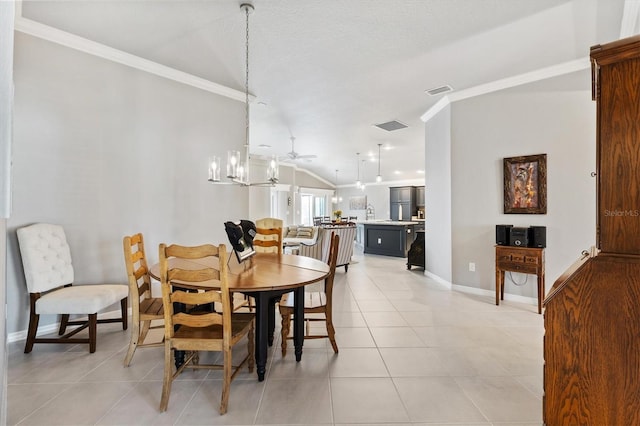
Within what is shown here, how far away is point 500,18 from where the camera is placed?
2.58m

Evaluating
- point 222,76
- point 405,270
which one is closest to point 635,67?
point 222,76

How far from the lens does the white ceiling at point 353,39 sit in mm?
2469

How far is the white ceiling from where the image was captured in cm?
247

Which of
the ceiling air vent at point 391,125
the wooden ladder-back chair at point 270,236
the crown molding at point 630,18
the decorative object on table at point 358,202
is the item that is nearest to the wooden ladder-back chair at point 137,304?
the wooden ladder-back chair at point 270,236

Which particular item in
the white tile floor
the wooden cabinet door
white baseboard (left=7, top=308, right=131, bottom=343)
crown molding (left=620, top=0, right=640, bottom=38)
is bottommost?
the white tile floor

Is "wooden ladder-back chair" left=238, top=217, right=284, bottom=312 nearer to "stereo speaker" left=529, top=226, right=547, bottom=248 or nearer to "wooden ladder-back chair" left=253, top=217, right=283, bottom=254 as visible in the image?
"wooden ladder-back chair" left=253, top=217, right=283, bottom=254

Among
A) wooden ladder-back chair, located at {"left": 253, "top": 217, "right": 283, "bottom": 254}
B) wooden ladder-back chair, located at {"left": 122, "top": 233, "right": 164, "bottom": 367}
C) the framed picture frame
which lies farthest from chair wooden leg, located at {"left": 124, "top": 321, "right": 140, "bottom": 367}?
the framed picture frame

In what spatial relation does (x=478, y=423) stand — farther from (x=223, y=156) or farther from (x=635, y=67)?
(x=223, y=156)

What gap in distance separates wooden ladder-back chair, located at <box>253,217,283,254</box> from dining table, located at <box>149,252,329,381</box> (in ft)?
2.34

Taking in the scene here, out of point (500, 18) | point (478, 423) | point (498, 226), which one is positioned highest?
point (500, 18)

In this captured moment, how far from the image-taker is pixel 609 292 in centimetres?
95

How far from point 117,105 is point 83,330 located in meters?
2.32

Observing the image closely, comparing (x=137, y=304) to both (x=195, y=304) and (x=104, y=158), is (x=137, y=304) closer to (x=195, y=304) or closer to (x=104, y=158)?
(x=195, y=304)

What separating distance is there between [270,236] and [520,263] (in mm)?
2984
